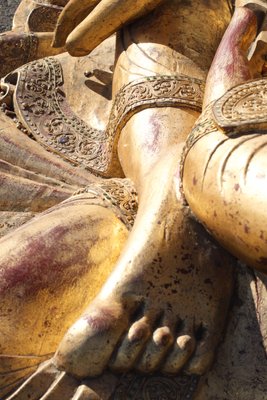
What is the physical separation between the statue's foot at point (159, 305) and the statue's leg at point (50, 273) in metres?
0.07

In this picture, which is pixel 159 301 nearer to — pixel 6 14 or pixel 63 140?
pixel 63 140

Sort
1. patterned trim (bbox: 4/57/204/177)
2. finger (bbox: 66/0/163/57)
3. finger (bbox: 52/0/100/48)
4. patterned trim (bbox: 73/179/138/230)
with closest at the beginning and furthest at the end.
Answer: patterned trim (bbox: 73/179/138/230), patterned trim (bbox: 4/57/204/177), finger (bbox: 66/0/163/57), finger (bbox: 52/0/100/48)

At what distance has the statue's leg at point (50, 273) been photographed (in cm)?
123

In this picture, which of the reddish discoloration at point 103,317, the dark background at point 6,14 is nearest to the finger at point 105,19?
the reddish discoloration at point 103,317

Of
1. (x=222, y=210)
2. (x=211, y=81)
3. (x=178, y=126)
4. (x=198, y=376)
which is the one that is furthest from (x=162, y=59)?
(x=198, y=376)

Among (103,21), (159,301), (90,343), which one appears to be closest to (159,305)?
(159,301)

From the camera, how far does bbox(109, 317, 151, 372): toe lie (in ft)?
3.87

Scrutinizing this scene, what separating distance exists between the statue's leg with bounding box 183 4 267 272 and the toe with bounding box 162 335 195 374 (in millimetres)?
156

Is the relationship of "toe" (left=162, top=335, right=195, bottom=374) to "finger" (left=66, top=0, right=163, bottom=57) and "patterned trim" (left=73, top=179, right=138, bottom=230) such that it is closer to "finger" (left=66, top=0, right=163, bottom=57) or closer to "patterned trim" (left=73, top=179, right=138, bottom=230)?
"patterned trim" (left=73, top=179, right=138, bottom=230)

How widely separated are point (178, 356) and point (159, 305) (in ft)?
0.27

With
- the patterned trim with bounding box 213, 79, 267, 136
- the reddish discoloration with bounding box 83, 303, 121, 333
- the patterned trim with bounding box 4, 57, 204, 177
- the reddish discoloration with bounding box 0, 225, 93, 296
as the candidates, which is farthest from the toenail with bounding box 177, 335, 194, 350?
the patterned trim with bounding box 4, 57, 204, 177

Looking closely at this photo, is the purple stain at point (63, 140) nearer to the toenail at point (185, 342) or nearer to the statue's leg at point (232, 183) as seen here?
the statue's leg at point (232, 183)

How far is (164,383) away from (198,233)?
24 cm

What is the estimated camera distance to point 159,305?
4.02ft
